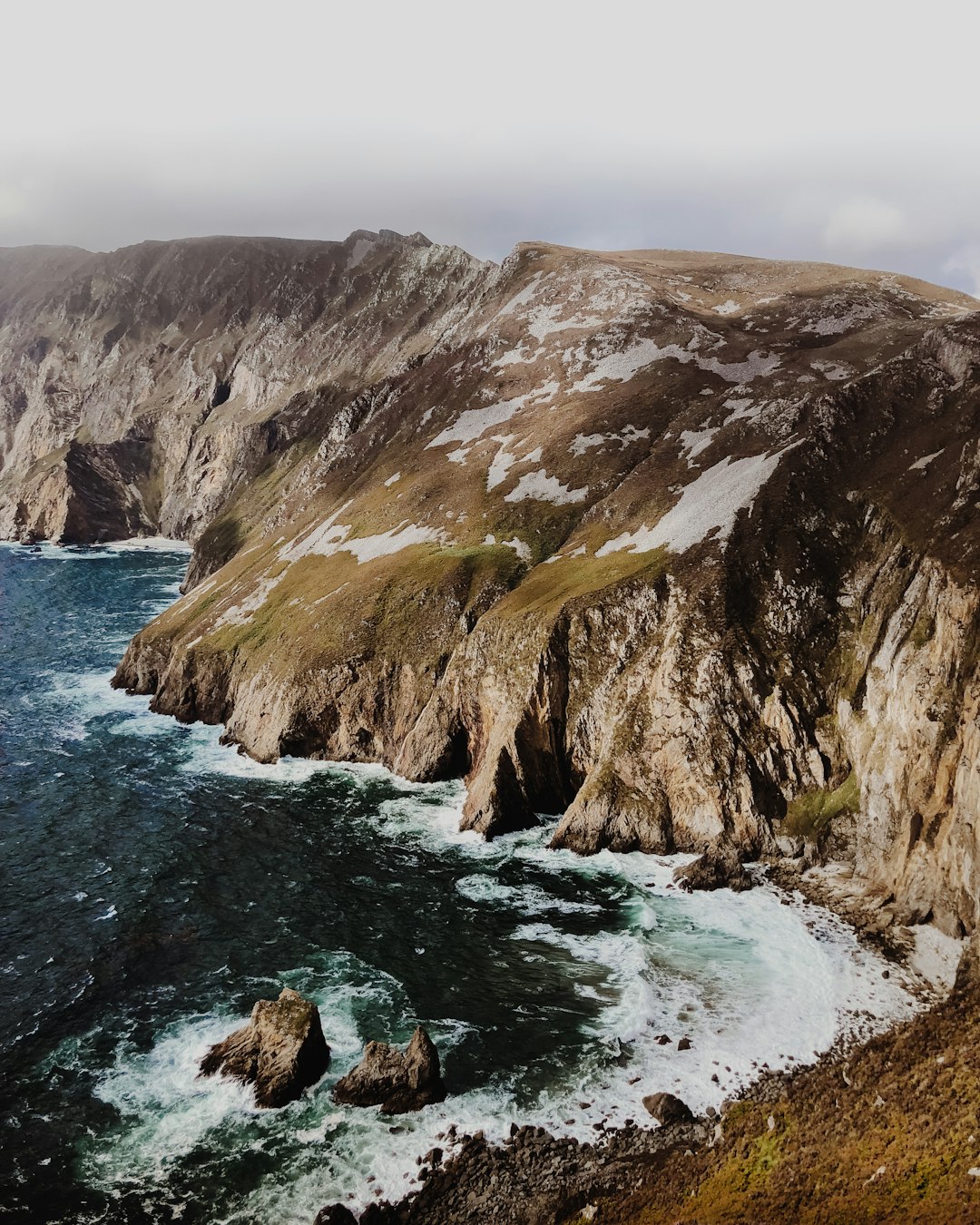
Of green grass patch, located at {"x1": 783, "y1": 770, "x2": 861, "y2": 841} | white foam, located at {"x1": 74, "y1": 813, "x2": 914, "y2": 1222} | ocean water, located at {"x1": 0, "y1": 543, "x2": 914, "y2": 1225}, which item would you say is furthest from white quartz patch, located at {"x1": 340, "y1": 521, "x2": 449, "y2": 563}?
white foam, located at {"x1": 74, "y1": 813, "x2": 914, "y2": 1222}

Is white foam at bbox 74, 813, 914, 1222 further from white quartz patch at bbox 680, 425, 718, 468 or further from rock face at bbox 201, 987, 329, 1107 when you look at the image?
white quartz patch at bbox 680, 425, 718, 468

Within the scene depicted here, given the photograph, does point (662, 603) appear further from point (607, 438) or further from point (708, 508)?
point (607, 438)

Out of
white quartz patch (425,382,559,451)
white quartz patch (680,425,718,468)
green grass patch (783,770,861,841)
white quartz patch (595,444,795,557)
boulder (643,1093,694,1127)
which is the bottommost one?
boulder (643,1093,694,1127)

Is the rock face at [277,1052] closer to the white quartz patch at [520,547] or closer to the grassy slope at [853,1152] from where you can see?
the grassy slope at [853,1152]

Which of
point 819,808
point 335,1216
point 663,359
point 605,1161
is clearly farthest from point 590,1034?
point 663,359

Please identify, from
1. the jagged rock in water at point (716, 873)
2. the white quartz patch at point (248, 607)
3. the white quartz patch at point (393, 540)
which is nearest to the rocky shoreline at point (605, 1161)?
the jagged rock in water at point (716, 873)
